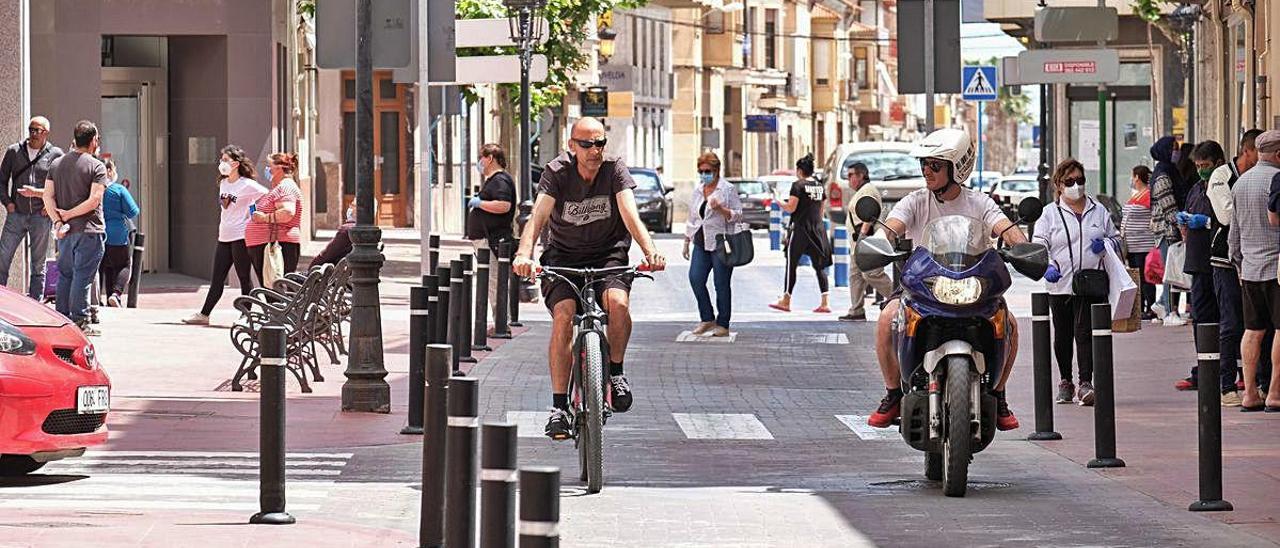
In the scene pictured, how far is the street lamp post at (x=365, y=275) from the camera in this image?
48.8 feet


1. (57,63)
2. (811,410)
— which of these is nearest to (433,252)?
(811,410)

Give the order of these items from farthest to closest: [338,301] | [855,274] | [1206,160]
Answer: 1. [855,274]
2. [338,301]
3. [1206,160]

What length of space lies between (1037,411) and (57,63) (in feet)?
57.4

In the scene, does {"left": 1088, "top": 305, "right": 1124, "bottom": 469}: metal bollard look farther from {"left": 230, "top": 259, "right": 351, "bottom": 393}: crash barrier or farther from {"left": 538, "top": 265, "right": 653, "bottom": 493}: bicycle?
{"left": 230, "top": 259, "right": 351, "bottom": 393}: crash barrier

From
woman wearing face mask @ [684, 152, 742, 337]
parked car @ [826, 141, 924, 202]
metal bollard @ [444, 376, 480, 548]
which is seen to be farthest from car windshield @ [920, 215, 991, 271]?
parked car @ [826, 141, 924, 202]

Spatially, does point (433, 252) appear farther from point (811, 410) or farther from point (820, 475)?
point (820, 475)

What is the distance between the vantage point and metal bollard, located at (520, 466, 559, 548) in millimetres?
5328

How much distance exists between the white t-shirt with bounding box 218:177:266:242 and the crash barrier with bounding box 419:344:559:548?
1382 cm

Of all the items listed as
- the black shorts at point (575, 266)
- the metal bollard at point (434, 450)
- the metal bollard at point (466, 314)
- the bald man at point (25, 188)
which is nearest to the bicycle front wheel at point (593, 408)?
the black shorts at point (575, 266)

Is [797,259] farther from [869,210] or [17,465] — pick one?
[17,465]

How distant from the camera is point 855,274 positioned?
25.0 metres

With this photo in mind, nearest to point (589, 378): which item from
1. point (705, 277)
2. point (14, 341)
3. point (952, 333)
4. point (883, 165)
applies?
point (952, 333)

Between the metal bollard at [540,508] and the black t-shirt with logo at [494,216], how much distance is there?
694 inches

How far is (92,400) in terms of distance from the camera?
11.4 meters
